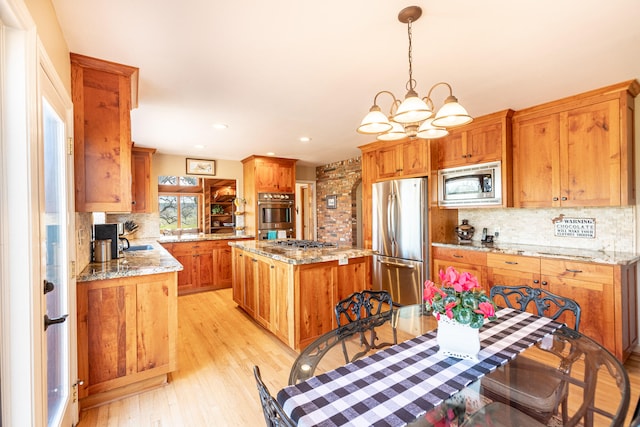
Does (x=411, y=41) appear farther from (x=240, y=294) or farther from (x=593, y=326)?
(x=240, y=294)

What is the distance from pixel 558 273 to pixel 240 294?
3.48m

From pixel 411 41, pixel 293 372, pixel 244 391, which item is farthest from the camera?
pixel 244 391

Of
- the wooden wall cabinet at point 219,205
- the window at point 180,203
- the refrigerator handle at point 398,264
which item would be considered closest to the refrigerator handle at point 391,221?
the refrigerator handle at point 398,264

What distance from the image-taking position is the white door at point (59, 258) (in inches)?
57.1

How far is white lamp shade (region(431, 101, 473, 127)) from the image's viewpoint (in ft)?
5.07

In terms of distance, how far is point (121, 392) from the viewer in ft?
6.88

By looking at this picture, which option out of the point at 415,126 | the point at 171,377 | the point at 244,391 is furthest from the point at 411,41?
the point at 171,377

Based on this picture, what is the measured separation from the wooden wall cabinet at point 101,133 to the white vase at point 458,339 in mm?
2214

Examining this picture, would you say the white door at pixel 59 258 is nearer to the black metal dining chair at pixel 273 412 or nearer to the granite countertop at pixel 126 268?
the granite countertop at pixel 126 268

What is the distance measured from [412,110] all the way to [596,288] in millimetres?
2374

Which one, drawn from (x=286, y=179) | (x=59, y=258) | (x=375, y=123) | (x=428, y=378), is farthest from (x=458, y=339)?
(x=286, y=179)

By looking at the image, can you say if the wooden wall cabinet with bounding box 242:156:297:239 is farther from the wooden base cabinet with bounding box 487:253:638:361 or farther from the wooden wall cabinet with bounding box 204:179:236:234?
the wooden base cabinet with bounding box 487:253:638:361

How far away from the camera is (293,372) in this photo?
1.17 metres

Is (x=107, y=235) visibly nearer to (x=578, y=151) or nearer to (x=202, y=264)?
(x=202, y=264)
